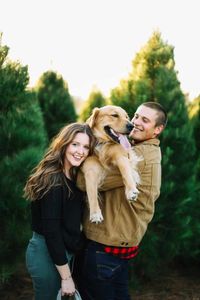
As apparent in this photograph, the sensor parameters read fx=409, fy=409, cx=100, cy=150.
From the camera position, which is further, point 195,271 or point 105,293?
point 195,271

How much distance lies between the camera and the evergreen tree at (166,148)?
5.37 metres

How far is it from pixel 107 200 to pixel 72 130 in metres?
0.67

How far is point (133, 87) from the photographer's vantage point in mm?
5465

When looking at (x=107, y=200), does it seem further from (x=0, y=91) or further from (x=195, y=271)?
(x=195, y=271)

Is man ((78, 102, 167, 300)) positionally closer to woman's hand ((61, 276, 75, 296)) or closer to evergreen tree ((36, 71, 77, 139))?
woman's hand ((61, 276, 75, 296))

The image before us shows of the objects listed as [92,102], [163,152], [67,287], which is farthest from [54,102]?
[67,287]

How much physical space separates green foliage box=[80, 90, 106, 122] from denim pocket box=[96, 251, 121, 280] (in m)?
7.80

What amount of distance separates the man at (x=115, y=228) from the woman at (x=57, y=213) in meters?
0.19

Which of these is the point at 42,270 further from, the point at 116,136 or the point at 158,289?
the point at 158,289

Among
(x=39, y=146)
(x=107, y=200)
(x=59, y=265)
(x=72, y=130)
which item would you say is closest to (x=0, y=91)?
(x=39, y=146)

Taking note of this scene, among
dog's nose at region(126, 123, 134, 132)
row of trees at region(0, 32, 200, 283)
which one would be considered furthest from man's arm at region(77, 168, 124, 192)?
row of trees at region(0, 32, 200, 283)

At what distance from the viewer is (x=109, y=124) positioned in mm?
3619

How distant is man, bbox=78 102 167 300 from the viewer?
11.0 ft

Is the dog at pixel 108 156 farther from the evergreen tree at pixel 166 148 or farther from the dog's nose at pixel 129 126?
the evergreen tree at pixel 166 148
